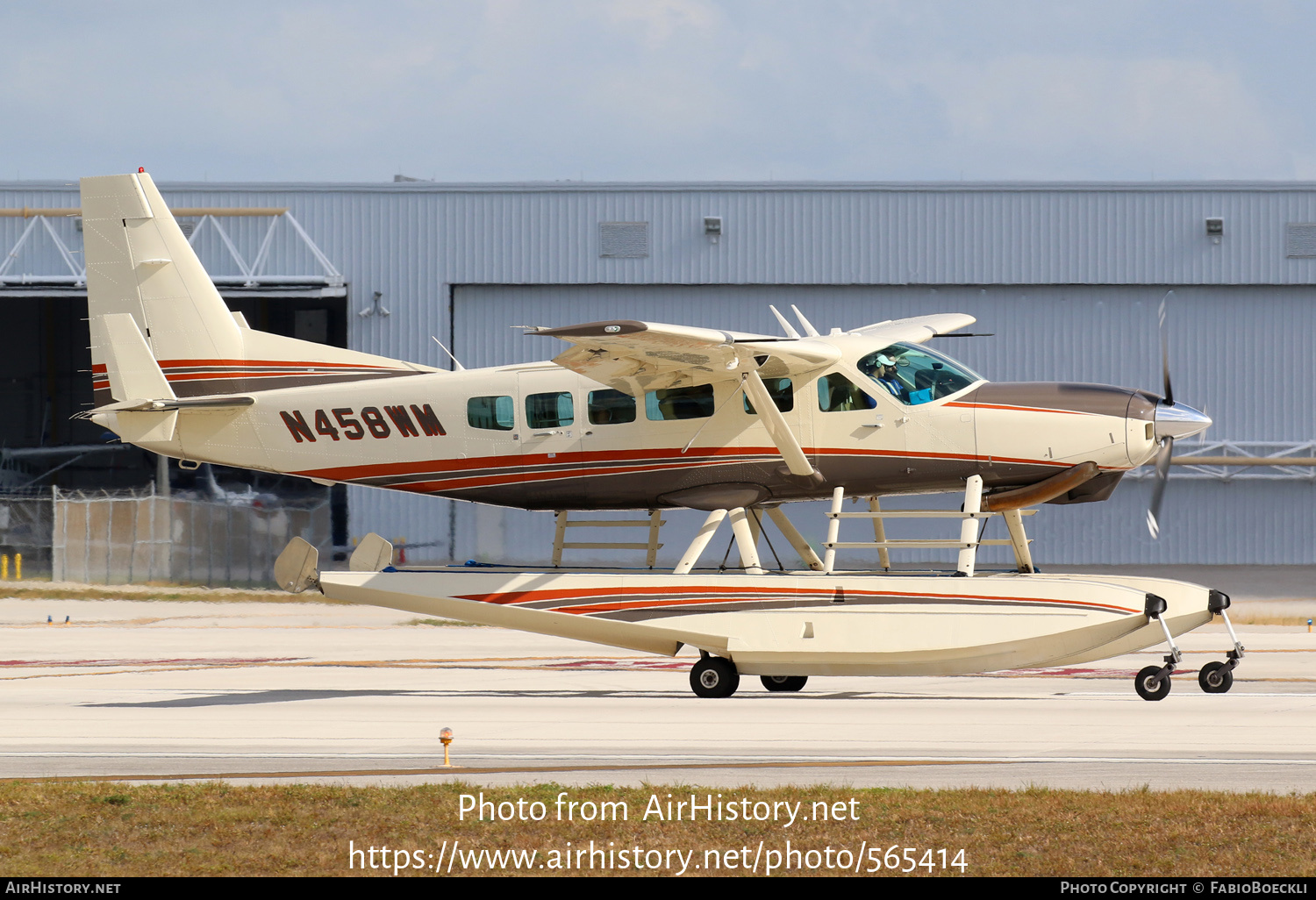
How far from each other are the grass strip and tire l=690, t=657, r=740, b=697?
5.69m

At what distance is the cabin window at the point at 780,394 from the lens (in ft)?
49.2

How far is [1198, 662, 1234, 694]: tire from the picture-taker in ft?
46.0

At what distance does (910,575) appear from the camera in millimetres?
14070

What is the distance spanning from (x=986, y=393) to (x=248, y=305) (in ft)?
95.7

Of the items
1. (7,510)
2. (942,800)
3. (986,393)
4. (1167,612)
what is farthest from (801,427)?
(7,510)

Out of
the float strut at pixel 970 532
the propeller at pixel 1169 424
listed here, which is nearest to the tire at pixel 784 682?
the float strut at pixel 970 532

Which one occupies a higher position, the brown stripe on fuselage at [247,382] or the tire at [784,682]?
the brown stripe on fuselage at [247,382]

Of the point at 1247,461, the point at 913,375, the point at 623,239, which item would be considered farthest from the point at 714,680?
the point at 1247,461

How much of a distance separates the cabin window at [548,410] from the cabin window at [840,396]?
2.89m

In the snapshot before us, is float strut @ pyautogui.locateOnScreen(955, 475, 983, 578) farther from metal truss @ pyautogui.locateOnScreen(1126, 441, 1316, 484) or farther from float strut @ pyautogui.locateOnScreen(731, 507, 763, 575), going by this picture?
metal truss @ pyautogui.locateOnScreen(1126, 441, 1316, 484)

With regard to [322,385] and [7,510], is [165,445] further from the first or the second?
[7,510]

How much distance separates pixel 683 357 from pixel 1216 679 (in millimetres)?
6510

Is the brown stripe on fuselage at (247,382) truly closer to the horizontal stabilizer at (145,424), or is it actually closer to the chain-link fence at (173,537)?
the horizontal stabilizer at (145,424)

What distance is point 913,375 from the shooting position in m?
15.0
